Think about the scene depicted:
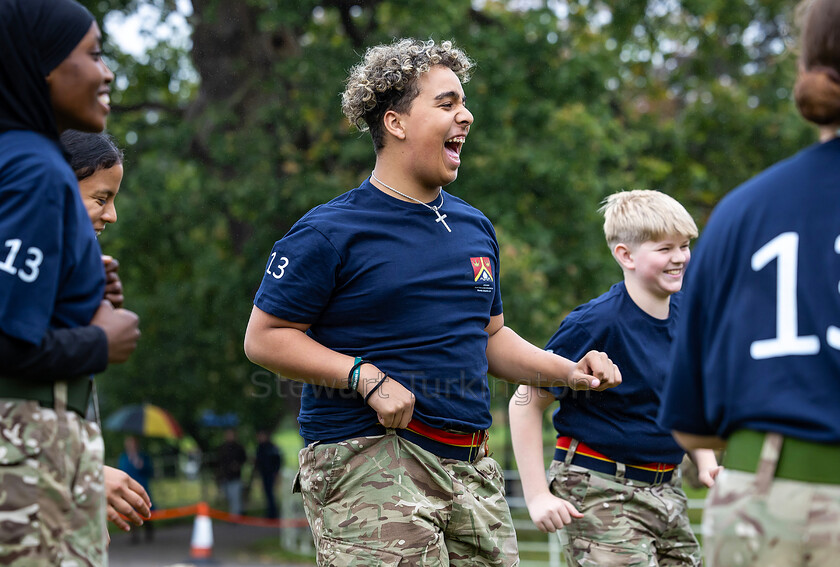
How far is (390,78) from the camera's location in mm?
4020

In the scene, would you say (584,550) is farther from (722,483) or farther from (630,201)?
(722,483)

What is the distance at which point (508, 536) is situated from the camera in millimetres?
3867

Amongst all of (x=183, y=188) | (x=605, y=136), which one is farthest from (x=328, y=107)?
(x=605, y=136)

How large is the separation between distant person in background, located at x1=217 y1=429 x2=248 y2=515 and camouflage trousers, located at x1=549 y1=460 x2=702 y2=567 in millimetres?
18427

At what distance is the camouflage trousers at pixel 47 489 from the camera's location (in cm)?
238

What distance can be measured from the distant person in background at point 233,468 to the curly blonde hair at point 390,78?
1891 centimetres

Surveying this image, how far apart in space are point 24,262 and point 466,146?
41.2 feet

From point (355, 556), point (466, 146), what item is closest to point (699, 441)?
point (355, 556)

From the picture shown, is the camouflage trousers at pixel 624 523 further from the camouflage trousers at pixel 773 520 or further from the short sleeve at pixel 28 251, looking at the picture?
the short sleeve at pixel 28 251

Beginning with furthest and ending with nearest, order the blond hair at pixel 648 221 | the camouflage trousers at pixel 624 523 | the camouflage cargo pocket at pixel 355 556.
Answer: the blond hair at pixel 648 221
the camouflage trousers at pixel 624 523
the camouflage cargo pocket at pixel 355 556

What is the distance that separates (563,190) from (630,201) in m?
10.2

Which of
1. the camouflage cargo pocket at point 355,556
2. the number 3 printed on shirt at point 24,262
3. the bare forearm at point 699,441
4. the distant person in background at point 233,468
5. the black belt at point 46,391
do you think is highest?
the number 3 printed on shirt at point 24,262

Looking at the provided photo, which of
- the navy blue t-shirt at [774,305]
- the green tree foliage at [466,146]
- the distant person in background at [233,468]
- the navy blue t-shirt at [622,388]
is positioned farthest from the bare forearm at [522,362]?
the distant person in background at [233,468]

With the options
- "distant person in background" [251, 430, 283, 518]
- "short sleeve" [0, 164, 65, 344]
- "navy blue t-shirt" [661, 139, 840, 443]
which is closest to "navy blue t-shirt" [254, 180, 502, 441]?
"short sleeve" [0, 164, 65, 344]
